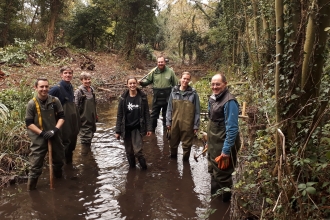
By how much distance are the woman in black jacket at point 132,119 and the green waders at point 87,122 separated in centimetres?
102

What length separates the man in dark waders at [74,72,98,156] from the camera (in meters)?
6.32

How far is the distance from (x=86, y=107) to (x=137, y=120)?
1366mm

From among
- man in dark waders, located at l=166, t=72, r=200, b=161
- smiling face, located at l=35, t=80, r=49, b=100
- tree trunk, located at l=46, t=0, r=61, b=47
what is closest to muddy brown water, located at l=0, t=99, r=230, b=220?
man in dark waders, located at l=166, t=72, r=200, b=161

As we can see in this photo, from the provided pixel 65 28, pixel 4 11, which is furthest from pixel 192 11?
pixel 4 11

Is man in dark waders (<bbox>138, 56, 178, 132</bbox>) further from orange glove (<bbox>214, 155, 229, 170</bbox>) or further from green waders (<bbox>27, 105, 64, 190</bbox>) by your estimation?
orange glove (<bbox>214, 155, 229, 170</bbox>)

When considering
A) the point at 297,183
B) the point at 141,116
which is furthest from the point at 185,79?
the point at 297,183

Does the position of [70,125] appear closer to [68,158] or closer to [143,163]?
[68,158]

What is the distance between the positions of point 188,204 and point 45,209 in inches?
84.1

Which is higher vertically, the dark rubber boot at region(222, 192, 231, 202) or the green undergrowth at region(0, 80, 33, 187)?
the green undergrowth at region(0, 80, 33, 187)

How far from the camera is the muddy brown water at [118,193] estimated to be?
4297mm

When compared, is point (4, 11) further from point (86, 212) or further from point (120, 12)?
point (86, 212)

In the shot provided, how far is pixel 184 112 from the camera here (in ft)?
19.4

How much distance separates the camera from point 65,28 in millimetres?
26203

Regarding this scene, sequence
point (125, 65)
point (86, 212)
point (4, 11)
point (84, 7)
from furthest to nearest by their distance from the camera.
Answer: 1. point (84, 7)
2. point (125, 65)
3. point (4, 11)
4. point (86, 212)
